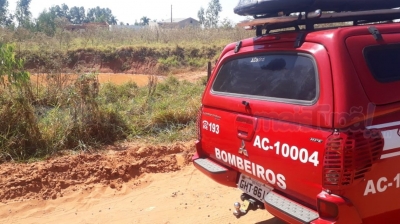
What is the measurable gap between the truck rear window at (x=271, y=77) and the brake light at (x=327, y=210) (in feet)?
2.21

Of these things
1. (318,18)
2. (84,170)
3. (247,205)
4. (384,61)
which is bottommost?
(84,170)

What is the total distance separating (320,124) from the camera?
235 centimetres

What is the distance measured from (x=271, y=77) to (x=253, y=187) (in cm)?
89

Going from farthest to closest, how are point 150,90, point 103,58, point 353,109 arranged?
point 103,58 → point 150,90 → point 353,109

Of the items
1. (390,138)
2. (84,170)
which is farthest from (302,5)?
(84,170)

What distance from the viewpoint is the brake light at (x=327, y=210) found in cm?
225

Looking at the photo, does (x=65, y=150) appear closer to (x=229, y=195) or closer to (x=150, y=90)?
(x=229, y=195)

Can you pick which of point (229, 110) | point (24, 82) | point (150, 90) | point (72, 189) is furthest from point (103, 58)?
point (229, 110)

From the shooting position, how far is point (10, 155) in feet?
17.4

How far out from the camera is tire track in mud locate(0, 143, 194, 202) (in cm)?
454

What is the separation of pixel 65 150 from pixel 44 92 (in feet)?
7.26

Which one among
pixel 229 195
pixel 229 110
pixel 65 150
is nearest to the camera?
pixel 229 110

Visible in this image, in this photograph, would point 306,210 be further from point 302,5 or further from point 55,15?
point 55,15

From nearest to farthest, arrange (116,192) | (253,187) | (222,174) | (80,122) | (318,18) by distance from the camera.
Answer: (318,18) < (253,187) < (222,174) < (116,192) < (80,122)
